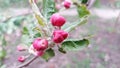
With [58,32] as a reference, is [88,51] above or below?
below

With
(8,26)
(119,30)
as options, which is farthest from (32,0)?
(119,30)

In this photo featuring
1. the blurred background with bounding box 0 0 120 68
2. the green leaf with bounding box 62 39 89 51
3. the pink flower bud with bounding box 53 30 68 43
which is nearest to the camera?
→ the pink flower bud with bounding box 53 30 68 43

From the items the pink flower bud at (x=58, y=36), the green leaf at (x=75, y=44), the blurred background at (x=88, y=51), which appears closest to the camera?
the pink flower bud at (x=58, y=36)

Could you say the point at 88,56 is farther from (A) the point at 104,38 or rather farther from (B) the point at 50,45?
(B) the point at 50,45

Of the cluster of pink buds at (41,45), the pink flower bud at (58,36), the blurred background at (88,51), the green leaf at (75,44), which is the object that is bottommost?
the blurred background at (88,51)

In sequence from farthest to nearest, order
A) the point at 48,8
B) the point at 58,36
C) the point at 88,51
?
the point at 88,51, the point at 48,8, the point at 58,36

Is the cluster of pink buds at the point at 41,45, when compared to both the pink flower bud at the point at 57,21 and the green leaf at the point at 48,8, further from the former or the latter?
the green leaf at the point at 48,8

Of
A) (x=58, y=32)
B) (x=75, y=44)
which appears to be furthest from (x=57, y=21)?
(x=75, y=44)

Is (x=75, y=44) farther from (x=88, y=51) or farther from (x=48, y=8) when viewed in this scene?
(x=88, y=51)

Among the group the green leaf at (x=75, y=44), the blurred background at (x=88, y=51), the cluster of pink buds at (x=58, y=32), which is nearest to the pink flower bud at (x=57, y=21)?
the cluster of pink buds at (x=58, y=32)

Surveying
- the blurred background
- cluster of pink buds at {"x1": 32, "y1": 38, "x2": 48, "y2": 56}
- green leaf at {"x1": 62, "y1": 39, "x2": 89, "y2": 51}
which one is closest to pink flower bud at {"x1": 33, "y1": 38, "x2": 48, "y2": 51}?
cluster of pink buds at {"x1": 32, "y1": 38, "x2": 48, "y2": 56}

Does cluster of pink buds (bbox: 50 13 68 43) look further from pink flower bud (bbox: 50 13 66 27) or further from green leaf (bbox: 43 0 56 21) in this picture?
green leaf (bbox: 43 0 56 21)
